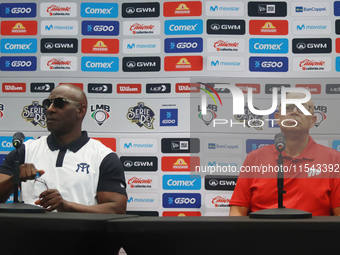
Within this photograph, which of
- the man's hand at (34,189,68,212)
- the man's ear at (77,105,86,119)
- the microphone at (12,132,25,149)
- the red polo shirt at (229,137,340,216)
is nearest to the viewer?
the microphone at (12,132,25,149)

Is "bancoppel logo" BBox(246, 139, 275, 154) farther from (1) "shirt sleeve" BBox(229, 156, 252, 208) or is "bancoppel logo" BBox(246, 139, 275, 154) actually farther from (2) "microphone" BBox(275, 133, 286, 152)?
(2) "microphone" BBox(275, 133, 286, 152)

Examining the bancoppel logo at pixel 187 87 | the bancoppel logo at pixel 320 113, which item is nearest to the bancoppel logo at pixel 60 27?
the bancoppel logo at pixel 187 87

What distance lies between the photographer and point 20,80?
8.57ft

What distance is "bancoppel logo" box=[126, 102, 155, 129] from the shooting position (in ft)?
8.29

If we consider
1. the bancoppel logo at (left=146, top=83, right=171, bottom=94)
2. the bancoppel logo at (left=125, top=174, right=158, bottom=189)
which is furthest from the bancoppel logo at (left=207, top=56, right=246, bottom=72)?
the bancoppel logo at (left=125, top=174, right=158, bottom=189)

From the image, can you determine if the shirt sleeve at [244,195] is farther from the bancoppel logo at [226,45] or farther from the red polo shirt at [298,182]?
the bancoppel logo at [226,45]

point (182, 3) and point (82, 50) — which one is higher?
point (182, 3)

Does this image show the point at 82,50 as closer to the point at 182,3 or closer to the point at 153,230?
the point at 182,3

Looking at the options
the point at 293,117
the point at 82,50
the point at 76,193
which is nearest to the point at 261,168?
the point at 293,117

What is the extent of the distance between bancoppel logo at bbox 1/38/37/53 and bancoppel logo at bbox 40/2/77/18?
0.24 metres

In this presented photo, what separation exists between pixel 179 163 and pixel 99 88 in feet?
2.73

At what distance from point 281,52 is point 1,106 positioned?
7.16 feet

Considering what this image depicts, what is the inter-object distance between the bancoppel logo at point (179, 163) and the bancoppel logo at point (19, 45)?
1347 mm

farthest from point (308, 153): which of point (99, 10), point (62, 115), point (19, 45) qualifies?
point (19, 45)
